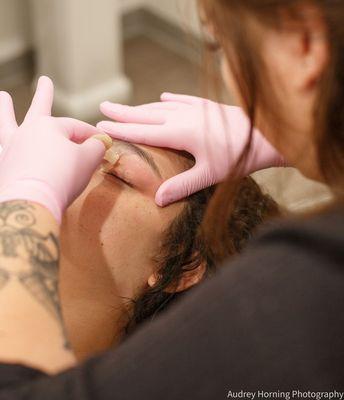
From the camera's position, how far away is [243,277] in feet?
2.40

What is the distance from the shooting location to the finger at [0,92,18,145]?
1195 mm

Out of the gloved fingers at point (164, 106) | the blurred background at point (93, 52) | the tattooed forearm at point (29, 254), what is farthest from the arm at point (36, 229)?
the blurred background at point (93, 52)

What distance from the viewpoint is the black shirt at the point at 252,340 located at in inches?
27.8

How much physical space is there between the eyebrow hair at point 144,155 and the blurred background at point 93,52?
1.43m

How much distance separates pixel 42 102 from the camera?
3.98ft

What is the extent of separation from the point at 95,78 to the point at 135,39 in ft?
1.97

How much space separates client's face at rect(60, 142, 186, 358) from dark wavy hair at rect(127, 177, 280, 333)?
0.01 m

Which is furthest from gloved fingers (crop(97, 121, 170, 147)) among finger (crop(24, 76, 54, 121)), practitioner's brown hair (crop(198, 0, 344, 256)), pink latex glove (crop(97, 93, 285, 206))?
practitioner's brown hair (crop(198, 0, 344, 256))

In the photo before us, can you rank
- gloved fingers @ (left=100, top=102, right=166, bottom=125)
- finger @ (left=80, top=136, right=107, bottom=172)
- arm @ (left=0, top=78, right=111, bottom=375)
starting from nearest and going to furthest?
arm @ (left=0, top=78, right=111, bottom=375), finger @ (left=80, top=136, right=107, bottom=172), gloved fingers @ (left=100, top=102, right=166, bottom=125)

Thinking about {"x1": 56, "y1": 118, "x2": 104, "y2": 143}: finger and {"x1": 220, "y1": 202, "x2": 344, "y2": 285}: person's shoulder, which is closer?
{"x1": 220, "y1": 202, "x2": 344, "y2": 285}: person's shoulder

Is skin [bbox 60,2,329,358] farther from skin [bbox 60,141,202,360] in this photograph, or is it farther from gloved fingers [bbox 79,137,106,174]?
gloved fingers [bbox 79,137,106,174]

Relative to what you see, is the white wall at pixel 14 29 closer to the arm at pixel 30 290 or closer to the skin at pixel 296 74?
the arm at pixel 30 290

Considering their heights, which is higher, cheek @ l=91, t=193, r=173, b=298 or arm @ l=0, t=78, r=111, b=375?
arm @ l=0, t=78, r=111, b=375

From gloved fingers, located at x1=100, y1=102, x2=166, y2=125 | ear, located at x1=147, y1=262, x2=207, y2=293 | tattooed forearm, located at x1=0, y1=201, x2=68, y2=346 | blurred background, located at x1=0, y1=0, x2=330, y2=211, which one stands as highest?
tattooed forearm, located at x1=0, y1=201, x2=68, y2=346
